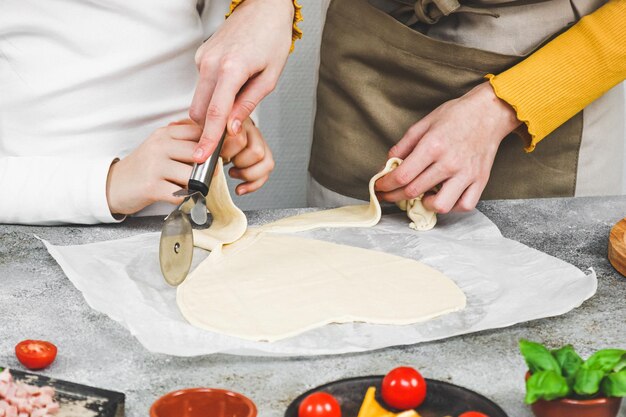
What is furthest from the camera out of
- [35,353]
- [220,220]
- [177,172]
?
[220,220]

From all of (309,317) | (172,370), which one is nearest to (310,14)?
(309,317)

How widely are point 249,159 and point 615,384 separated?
30.5 inches

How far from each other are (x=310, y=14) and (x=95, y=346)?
154cm

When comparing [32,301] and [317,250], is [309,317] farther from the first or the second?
[32,301]

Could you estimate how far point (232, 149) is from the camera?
1.37 metres

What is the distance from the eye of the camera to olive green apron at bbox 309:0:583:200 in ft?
5.06

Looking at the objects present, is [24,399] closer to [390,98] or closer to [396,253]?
[396,253]

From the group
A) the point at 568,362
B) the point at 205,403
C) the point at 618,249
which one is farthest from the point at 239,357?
the point at 618,249

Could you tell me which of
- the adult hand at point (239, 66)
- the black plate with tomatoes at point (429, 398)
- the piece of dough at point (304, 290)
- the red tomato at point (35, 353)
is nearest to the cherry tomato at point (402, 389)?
the black plate with tomatoes at point (429, 398)

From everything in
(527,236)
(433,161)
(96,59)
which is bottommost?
(527,236)

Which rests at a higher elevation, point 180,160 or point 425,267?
point 180,160

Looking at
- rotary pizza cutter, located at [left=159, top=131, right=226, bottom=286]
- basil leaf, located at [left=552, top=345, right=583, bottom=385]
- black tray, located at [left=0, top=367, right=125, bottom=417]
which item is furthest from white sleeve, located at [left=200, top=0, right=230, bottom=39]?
basil leaf, located at [left=552, top=345, right=583, bottom=385]

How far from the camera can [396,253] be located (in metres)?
1.36

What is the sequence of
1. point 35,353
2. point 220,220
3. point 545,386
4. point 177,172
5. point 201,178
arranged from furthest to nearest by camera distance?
point 220,220, point 177,172, point 201,178, point 35,353, point 545,386
